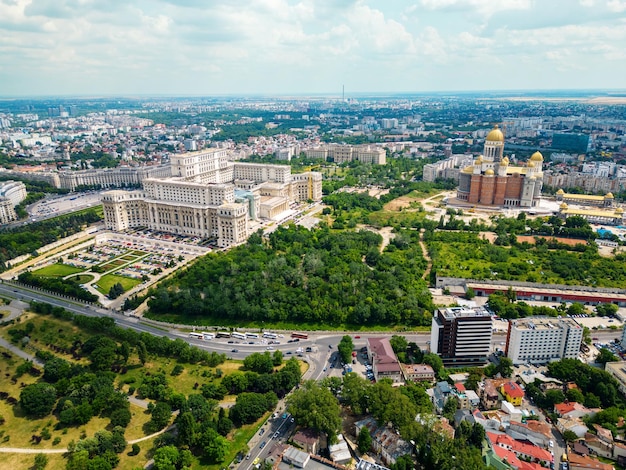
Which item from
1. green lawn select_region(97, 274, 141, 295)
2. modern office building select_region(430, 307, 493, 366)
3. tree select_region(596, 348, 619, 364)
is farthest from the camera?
green lawn select_region(97, 274, 141, 295)

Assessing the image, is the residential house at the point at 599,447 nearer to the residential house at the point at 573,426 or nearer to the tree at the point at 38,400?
the residential house at the point at 573,426

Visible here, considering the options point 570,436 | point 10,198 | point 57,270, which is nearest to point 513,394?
point 570,436

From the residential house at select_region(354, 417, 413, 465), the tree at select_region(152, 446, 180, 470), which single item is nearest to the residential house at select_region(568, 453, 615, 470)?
the residential house at select_region(354, 417, 413, 465)

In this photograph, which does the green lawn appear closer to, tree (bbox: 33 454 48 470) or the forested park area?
the forested park area

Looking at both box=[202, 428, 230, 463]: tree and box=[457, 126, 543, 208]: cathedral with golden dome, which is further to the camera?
box=[457, 126, 543, 208]: cathedral with golden dome

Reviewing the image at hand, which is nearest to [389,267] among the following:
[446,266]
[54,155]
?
[446,266]

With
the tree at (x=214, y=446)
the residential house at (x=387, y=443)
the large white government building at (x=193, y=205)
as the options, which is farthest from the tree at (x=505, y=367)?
the large white government building at (x=193, y=205)

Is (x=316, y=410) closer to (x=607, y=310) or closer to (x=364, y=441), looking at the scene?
(x=364, y=441)
